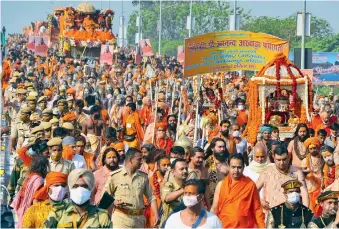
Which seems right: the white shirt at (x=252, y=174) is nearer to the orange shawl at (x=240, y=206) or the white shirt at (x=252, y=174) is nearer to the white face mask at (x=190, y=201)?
the orange shawl at (x=240, y=206)

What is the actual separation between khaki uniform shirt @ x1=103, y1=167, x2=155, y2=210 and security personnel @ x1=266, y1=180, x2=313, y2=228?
4.63 feet

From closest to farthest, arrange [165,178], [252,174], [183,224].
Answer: [183,224] < [165,178] < [252,174]

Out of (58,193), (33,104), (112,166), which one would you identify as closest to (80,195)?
(58,193)

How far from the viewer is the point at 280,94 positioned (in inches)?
930

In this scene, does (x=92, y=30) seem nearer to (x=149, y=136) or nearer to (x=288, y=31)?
(x=288, y=31)

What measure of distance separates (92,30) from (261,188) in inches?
1968

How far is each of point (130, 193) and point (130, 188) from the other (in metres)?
0.05

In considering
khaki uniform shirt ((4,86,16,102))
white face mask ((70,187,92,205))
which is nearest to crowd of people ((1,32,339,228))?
white face mask ((70,187,92,205))

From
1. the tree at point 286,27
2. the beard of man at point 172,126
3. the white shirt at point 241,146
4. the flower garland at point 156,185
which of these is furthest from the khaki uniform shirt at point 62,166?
the tree at point 286,27

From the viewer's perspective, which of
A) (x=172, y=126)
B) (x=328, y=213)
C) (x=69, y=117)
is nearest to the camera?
(x=328, y=213)

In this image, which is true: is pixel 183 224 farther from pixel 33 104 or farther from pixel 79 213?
pixel 33 104

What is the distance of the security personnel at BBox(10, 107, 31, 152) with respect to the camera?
772 inches

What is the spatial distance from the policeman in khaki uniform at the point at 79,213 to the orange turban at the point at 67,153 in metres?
4.61

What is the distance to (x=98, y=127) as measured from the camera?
19.8 meters
